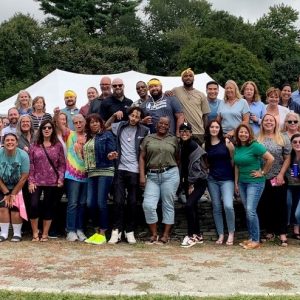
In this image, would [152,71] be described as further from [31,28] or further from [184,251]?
[184,251]

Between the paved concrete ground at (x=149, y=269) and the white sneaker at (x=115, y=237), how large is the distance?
0.71 feet

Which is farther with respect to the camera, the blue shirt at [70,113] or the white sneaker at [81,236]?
the blue shirt at [70,113]

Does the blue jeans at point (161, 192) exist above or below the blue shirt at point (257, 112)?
below

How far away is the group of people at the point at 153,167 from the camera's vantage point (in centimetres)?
791

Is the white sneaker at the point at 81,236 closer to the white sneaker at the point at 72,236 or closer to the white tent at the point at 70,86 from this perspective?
the white sneaker at the point at 72,236

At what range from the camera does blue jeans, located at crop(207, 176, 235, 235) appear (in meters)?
7.89

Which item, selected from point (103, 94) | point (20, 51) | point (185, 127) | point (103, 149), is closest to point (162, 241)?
point (103, 149)

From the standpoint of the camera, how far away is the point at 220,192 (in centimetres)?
806

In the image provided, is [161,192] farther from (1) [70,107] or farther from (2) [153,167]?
(1) [70,107]

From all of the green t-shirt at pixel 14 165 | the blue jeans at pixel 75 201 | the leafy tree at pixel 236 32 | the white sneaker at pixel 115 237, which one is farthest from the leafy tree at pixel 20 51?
the white sneaker at pixel 115 237

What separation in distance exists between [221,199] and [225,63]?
101 feet

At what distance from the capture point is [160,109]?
827cm

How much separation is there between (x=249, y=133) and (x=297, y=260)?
196 cm

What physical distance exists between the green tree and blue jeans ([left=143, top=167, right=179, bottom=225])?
98.9ft
